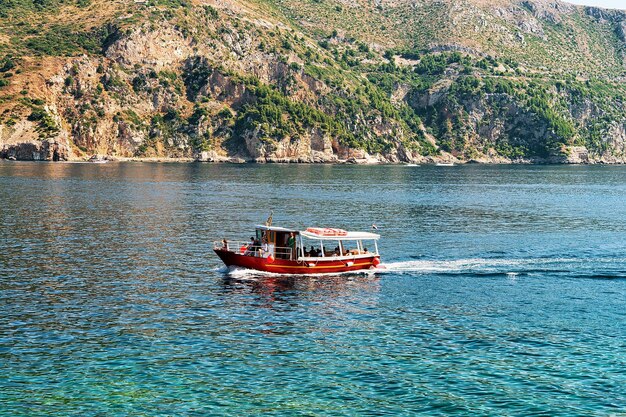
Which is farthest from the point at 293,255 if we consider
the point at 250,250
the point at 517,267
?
the point at 517,267

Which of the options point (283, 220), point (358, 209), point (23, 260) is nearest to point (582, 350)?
point (23, 260)

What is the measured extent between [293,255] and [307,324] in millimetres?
18717

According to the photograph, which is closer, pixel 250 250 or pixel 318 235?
pixel 318 235

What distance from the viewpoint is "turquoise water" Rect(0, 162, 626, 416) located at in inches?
1330

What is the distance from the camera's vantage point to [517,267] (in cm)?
6838

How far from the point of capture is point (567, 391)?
3478 centimetres

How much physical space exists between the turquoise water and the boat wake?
29 cm

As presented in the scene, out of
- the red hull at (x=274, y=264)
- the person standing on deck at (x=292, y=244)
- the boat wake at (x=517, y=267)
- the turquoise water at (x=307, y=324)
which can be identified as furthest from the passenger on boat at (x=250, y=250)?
the boat wake at (x=517, y=267)

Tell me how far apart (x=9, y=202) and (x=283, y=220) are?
44.6 m

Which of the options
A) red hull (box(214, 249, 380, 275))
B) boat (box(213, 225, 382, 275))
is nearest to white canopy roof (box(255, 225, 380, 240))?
boat (box(213, 225, 382, 275))

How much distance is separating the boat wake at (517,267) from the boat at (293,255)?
316cm

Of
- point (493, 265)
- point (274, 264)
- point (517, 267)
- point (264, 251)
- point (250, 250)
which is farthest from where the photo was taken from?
point (493, 265)

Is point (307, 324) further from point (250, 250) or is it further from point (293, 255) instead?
point (250, 250)

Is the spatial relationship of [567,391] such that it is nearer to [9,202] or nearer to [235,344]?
[235,344]
